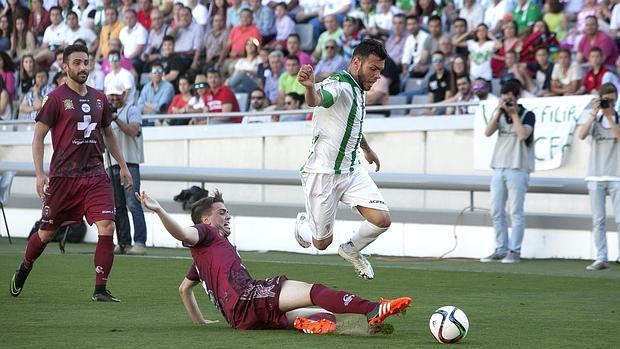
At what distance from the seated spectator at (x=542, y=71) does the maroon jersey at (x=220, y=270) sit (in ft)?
33.2

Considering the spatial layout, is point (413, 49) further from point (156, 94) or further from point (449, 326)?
point (449, 326)

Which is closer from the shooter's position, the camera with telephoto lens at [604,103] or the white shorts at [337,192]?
A: the white shorts at [337,192]

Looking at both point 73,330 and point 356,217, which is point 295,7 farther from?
point 73,330

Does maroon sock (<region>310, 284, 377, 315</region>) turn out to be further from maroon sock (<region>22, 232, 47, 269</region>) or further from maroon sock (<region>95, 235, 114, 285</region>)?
maroon sock (<region>22, 232, 47, 269</region>)

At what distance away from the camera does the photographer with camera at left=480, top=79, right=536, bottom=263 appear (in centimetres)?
1619

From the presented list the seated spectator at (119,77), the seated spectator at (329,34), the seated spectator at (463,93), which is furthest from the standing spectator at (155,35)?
the seated spectator at (463,93)

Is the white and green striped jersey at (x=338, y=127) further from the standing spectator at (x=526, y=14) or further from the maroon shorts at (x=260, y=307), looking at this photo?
the standing spectator at (x=526, y=14)

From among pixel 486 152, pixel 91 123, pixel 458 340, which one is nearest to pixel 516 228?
pixel 486 152

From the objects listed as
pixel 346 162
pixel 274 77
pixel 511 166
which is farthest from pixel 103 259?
pixel 274 77

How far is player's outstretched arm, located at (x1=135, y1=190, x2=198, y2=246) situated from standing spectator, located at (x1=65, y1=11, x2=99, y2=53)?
17.1 meters

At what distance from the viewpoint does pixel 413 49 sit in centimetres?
2014

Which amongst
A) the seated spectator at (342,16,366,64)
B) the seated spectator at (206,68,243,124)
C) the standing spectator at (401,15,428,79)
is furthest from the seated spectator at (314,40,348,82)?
the seated spectator at (206,68,243,124)

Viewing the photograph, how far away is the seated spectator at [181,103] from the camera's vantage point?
70.4 feet

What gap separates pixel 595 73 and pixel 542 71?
1055 millimetres
